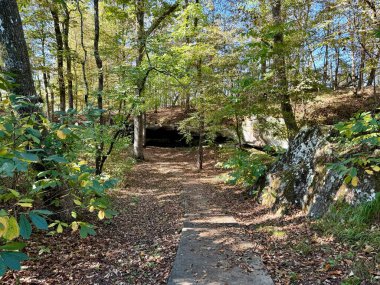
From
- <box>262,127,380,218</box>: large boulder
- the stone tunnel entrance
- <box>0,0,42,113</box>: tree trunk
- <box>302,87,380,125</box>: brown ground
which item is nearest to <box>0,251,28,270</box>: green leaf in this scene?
<box>0,0,42,113</box>: tree trunk

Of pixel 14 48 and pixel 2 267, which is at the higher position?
pixel 14 48

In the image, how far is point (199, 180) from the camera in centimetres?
1092

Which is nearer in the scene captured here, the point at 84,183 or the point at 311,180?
the point at 84,183

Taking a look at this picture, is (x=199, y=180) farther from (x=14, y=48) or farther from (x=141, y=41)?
(x=14, y=48)

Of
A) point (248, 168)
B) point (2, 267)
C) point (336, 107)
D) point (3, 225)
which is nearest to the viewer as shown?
point (2, 267)

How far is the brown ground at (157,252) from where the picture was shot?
319 centimetres

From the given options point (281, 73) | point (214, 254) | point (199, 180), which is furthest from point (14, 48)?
point (199, 180)

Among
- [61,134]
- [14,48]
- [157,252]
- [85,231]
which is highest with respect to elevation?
[14,48]

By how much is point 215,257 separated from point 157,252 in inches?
36.1

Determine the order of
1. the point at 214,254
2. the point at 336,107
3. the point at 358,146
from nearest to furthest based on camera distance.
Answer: the point at 214,254 < the point at 358,146 < the point at 336,107

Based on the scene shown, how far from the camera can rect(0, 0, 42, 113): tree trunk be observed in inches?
155

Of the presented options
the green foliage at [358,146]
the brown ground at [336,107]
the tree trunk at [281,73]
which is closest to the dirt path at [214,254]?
the green foliage at [358,146]

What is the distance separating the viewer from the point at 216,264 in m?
3.64

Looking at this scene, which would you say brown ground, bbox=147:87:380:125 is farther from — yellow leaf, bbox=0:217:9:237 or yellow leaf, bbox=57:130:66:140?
yellow leaf, bbox=0:217:9:237
